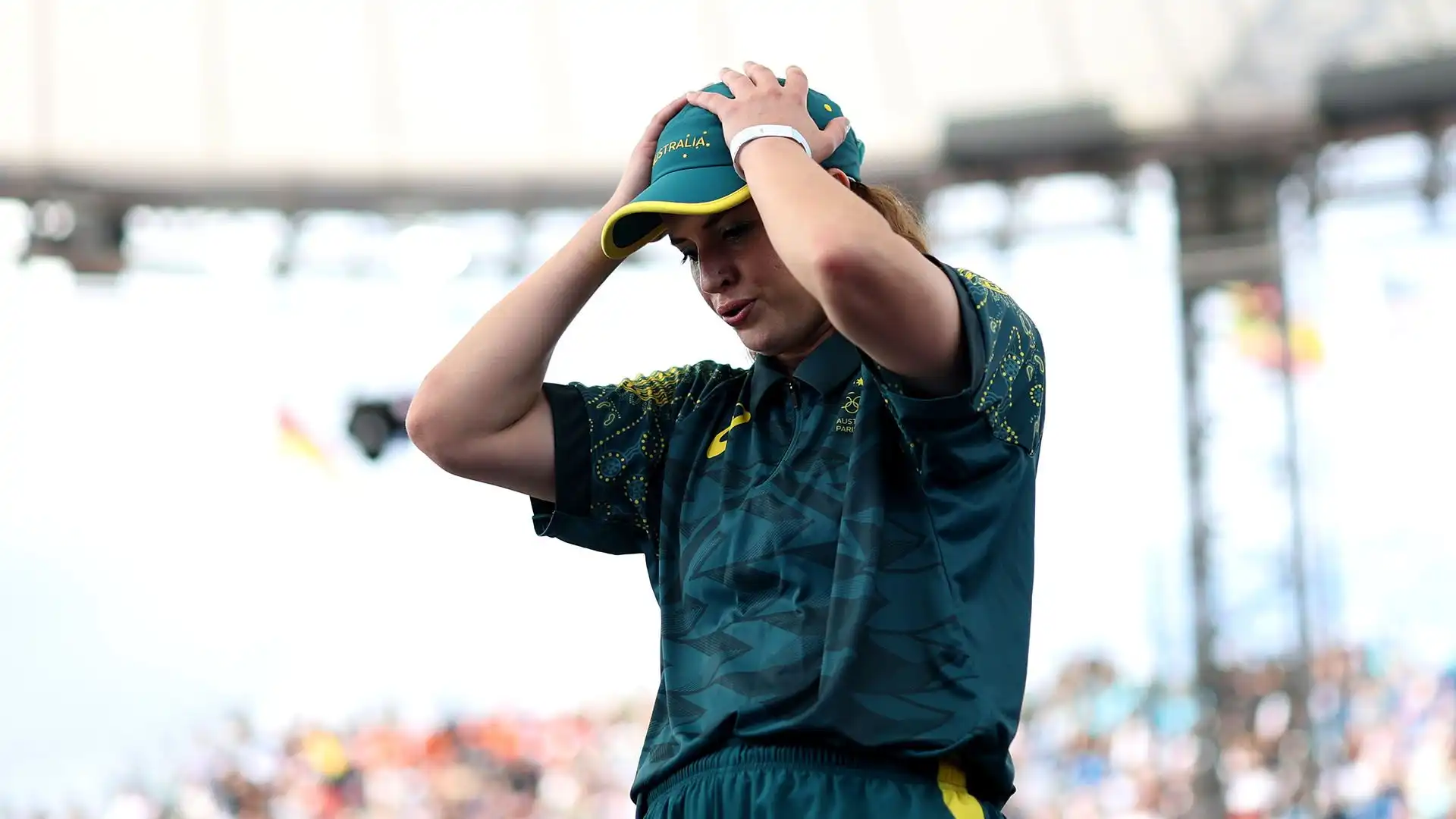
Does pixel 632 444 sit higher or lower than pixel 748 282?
lower

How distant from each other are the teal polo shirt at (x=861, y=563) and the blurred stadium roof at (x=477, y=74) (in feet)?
23.5

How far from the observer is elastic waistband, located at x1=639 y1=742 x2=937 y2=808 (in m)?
1.33

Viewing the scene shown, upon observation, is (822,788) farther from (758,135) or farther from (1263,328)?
(1263,328)

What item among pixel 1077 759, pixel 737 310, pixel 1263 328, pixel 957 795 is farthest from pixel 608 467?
pixel 1077 759

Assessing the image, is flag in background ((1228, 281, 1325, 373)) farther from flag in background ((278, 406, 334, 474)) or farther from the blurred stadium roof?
flag in background ((278, 406, 334, 474))

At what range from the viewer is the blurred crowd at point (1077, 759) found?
7082 mm

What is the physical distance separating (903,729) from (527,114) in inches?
337

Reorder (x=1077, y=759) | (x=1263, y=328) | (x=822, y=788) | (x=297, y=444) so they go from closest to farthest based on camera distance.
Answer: (x=822, y=788) < (x=1263, y=328) < (x=1077, y=759) < (x=297, y=444)

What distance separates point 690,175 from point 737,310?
131mm

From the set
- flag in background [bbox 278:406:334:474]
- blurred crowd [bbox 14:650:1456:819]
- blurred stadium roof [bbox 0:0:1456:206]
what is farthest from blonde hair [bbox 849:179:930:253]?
flag in background [bbox 278:406:334:474]

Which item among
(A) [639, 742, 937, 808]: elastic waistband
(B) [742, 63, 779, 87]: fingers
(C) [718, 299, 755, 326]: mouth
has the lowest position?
(A) [639, 742, 937, 808]: elastic waistband

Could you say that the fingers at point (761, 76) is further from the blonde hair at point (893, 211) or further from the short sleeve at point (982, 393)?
the short sleeve at point (982, 393)

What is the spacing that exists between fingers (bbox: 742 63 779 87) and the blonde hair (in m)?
0.13

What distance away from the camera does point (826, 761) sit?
1331 mm
